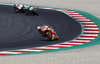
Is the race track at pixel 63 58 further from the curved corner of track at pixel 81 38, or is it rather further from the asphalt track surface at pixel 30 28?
the asphalt track surface at pixel 30 28

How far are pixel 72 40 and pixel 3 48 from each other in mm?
4940

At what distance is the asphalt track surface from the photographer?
2433 cm

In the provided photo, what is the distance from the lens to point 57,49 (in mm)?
22750

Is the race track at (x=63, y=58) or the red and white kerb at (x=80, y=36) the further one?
the red and white kerb at (x=80, y=36)

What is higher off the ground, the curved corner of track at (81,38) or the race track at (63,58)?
the race track at (63,58)

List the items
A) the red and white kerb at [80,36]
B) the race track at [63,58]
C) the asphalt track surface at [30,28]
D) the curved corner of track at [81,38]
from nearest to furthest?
the race track at [63,58] → the curved corner of track at [81,38] → the red and white kerb at [80,36] → the asphalt track surface at [30,28]

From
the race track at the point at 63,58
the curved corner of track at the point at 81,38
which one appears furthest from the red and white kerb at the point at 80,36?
the race track at the point at 63,58

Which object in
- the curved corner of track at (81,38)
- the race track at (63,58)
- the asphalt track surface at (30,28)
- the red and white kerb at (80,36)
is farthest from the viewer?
the asphalt track surface at (30,28)

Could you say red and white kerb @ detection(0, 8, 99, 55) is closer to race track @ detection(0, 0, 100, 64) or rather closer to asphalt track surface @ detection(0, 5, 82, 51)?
asphalt track surface @ detection(0, 5, 82, 51)

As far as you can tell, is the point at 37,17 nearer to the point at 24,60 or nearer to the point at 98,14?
the point at 98,14

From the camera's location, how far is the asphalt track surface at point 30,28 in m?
24.3

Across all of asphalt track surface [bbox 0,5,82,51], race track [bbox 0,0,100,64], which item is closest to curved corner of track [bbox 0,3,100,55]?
asphalt track surface [bbox 0,5,82,51]

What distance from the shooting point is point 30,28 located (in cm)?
2895

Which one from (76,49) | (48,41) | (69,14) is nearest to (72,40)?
(48,41)
